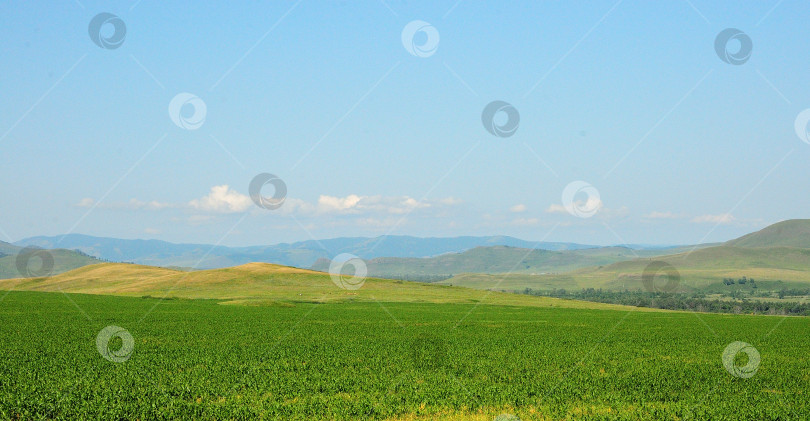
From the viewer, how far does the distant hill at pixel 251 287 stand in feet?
399

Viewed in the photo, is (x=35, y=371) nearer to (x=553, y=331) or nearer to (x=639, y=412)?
(x=639, y=412)

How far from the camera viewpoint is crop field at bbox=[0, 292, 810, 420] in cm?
2041

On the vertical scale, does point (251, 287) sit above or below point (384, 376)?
above

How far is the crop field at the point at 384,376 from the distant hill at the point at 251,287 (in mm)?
66477

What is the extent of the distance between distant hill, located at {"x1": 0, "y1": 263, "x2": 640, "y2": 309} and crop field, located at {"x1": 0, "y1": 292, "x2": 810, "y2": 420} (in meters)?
66.5

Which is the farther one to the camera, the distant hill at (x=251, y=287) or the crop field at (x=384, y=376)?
the distant hill at (x=251, y=287)

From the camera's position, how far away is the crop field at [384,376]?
20406mm

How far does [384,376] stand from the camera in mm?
27016

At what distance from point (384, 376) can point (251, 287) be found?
115935 millimetres

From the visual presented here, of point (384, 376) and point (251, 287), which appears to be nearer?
point (384, 376)

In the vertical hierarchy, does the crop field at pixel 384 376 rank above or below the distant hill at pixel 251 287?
below

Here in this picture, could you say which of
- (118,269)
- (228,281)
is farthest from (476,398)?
(118,269)

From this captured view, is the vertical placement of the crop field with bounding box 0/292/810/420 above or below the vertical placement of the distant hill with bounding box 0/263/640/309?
below

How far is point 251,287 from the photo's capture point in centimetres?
13700
